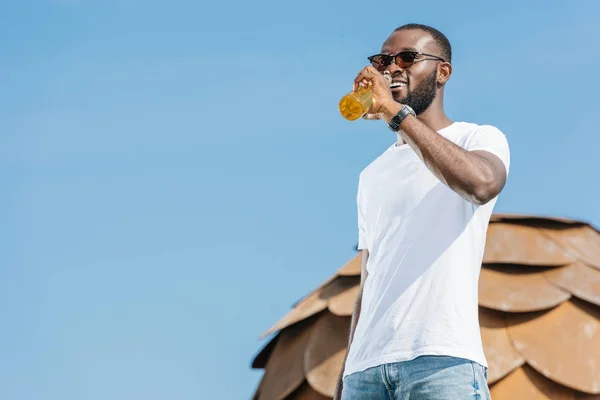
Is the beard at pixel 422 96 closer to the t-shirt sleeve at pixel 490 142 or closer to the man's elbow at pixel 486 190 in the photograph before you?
the t-shirt sleeve at pixel 490 142

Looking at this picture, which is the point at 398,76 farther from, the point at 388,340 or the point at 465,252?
the point at 388,340

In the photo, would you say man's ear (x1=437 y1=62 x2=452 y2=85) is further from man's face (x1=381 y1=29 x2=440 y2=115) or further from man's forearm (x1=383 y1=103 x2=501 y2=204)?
man's forearm (x1=383 y1=103 x2=501 y2=204)

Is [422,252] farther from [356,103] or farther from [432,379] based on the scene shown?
[356,103]

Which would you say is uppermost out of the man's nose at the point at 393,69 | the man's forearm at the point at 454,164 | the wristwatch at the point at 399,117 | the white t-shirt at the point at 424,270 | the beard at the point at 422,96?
the man's nose at the point at 393,69

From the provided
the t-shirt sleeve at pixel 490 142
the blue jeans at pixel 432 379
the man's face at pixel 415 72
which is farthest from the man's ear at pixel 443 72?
the blue jeans at pixel 432 379

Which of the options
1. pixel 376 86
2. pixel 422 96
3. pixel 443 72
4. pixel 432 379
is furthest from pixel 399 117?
pixel 432 379

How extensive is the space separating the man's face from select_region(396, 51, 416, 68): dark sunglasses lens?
0.04 feet

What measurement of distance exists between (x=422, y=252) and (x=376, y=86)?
0.48 meters

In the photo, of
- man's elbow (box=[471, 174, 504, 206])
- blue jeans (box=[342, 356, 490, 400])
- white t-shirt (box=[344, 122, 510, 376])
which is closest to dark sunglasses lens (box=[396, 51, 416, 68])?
white t-shirt (box=[344, 122, 510, 376])

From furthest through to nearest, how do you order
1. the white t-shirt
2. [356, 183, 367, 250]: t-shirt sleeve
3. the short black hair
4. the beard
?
[356, 183, 367, 250]: t-shirt sleeve, the short black hair, the beard, the white t-shirt

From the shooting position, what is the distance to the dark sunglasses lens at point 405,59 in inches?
118

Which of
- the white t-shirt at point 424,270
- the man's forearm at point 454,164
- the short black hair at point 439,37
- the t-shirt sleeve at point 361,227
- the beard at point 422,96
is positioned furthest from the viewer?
the t-shirt sleeve at point 361,227

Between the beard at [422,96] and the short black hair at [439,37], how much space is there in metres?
0.10

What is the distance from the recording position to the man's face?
9.80 ft
